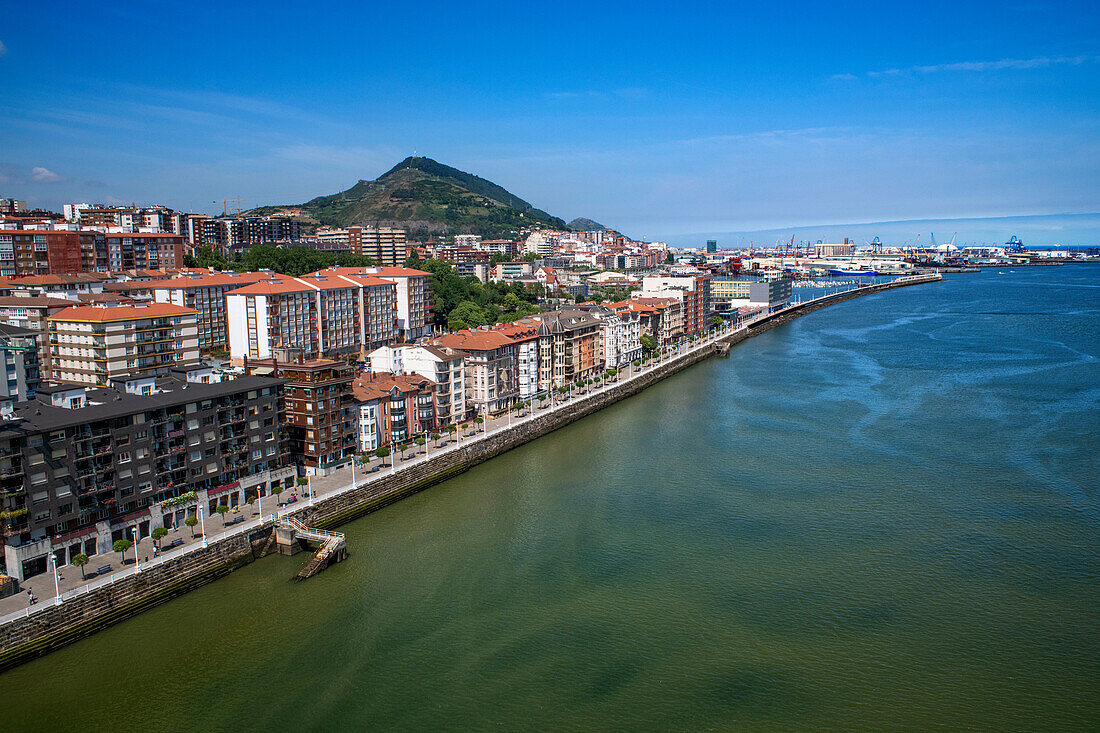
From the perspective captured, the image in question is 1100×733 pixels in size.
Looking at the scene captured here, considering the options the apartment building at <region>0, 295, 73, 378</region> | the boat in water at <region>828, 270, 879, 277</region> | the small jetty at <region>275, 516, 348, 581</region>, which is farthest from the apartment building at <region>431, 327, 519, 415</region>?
the boat in water at <region>828, 270, 879, 277</region>

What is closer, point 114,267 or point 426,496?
point 426,496

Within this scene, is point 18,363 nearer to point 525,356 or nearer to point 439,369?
point 439,369

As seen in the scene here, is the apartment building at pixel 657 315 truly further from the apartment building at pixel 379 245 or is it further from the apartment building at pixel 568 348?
the apartment building at pixel 379 245

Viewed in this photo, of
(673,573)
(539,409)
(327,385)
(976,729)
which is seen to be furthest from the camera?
(539,409)

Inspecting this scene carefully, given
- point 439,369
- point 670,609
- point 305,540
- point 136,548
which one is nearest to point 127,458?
point 136,548

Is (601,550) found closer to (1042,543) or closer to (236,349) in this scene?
(1042,543)

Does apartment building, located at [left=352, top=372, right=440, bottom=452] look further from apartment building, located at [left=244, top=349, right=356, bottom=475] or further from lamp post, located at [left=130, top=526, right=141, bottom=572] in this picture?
lamp post, located at [left=130, top=526, right=141, bottom=572]

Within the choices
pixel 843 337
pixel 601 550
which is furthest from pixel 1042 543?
pixel 843 337
